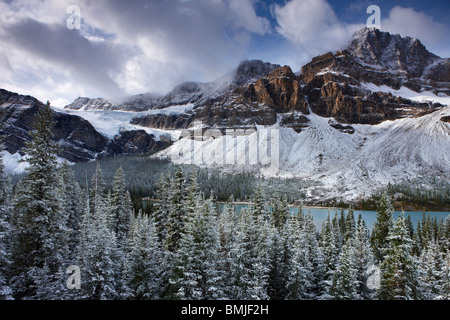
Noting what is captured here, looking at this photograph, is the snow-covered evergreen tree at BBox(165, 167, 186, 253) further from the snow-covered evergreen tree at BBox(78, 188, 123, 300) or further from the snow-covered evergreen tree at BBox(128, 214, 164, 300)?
the snow-covered evergreen tree at BBox(78, 188, 123, 300)

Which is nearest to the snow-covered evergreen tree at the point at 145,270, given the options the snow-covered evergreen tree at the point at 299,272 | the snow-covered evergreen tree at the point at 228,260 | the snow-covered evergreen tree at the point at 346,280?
the snow-covered evergreen tree at the point at 228,260

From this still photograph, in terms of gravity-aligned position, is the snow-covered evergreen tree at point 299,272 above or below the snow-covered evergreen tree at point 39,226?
below

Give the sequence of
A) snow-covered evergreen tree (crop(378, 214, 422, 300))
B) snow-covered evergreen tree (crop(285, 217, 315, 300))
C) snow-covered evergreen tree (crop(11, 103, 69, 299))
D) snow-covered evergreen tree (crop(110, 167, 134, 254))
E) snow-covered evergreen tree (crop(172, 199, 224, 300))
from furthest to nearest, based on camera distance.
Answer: snow-covered evergreen tree (crop(110, 167, 134, 254)) < snow-covered evergreen tree (crop(285, 217, 315, 300)) < snow-covered evergreen tree (crop(378, 214, 422, 300)) < snow-covered evergreen tree (crop(172, 199, 224, 300)) < snow-covered evergreen tree (crop(11, 103, 69, 299))

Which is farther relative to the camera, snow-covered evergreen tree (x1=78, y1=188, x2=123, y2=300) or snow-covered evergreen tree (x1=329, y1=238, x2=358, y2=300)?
snow-covered evergreen tree (x1=329, y1=238, x2=358, y2=300)

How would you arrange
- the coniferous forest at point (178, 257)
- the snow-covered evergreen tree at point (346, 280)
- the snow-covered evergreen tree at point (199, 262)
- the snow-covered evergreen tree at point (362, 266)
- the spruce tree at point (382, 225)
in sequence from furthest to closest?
the spruce tree at point (382, 225), the snow-covered evergreen tree at point (362, 266), the snow-covered evergreen tree at point (346, 280), the snow-covered evergreen tree at point (199, 262), the coniferous forest at point (178, 257)

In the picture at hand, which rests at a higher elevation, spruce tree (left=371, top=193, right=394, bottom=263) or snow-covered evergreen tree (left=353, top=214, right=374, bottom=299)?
spruce tree (left=371, top=193, right=394, bottom=263)

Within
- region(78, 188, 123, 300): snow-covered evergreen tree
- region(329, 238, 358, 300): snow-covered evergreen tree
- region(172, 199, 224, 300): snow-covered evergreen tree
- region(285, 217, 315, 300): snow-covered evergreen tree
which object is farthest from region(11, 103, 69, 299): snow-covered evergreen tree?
region(329, 238, 358, 300): snow-covered evergreen tree

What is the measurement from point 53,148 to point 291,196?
161m

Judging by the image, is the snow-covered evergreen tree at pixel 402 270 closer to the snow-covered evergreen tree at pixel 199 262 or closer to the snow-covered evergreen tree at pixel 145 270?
the snow-covered evergreen tree at pixel 199 262

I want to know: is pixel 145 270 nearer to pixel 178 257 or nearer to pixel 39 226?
pixel 178 257

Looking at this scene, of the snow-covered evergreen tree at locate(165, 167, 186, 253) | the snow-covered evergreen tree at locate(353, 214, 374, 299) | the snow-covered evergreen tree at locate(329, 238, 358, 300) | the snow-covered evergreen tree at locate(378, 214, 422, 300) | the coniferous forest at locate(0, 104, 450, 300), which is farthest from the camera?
the snow-covered evergreen tree at locate(353, 214, 374, 299)

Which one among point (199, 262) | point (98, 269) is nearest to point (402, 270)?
point (199, 262)
